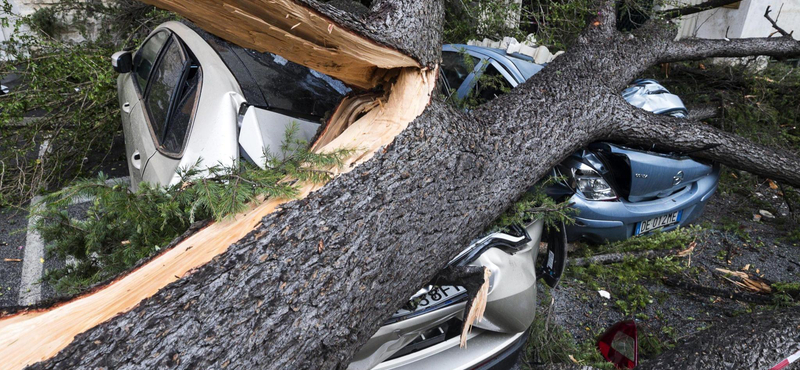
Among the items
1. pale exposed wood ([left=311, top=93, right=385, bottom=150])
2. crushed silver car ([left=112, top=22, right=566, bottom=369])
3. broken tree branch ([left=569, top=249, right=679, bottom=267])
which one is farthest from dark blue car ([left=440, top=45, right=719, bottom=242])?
pale exposed wood ([left=311, top=93, right=385, bottom=150])

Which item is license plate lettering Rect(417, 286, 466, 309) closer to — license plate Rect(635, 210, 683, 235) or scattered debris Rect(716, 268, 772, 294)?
license plate Rect(635, 210, 683, 235)

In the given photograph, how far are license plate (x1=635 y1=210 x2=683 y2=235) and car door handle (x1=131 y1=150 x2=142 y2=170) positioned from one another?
3302mm

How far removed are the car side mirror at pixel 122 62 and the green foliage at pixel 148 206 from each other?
189cm

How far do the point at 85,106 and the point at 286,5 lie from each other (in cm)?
328

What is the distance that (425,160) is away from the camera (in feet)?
6.70

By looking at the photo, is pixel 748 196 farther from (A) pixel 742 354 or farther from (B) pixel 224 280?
(B) pixel 224 280

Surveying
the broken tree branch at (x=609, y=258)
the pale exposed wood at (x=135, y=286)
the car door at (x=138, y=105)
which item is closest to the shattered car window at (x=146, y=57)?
the car door at (x=138, y=105)

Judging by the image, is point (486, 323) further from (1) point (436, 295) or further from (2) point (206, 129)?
(2) point (206, 129)

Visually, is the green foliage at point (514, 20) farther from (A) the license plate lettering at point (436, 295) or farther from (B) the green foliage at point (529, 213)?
(A) the license plate lettering at point (436, 295)

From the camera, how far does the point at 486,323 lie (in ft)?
7.12

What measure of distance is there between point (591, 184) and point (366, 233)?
2.19m

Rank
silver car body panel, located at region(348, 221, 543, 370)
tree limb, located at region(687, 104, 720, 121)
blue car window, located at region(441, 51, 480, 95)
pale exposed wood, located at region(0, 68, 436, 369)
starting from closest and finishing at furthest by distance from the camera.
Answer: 1. pale exposed wood, located at region(0, 68, 436, 369)
2. silver car body panel, located at region(348, 221, 543, 370)
3. blue car window, located at region(441, 51, 480, 95)
4. tree limb, located at region(687, 104, 720, 121)

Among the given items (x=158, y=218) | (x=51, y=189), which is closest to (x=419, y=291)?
(x=158, y=218)

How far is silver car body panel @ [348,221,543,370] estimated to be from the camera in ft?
6.41
